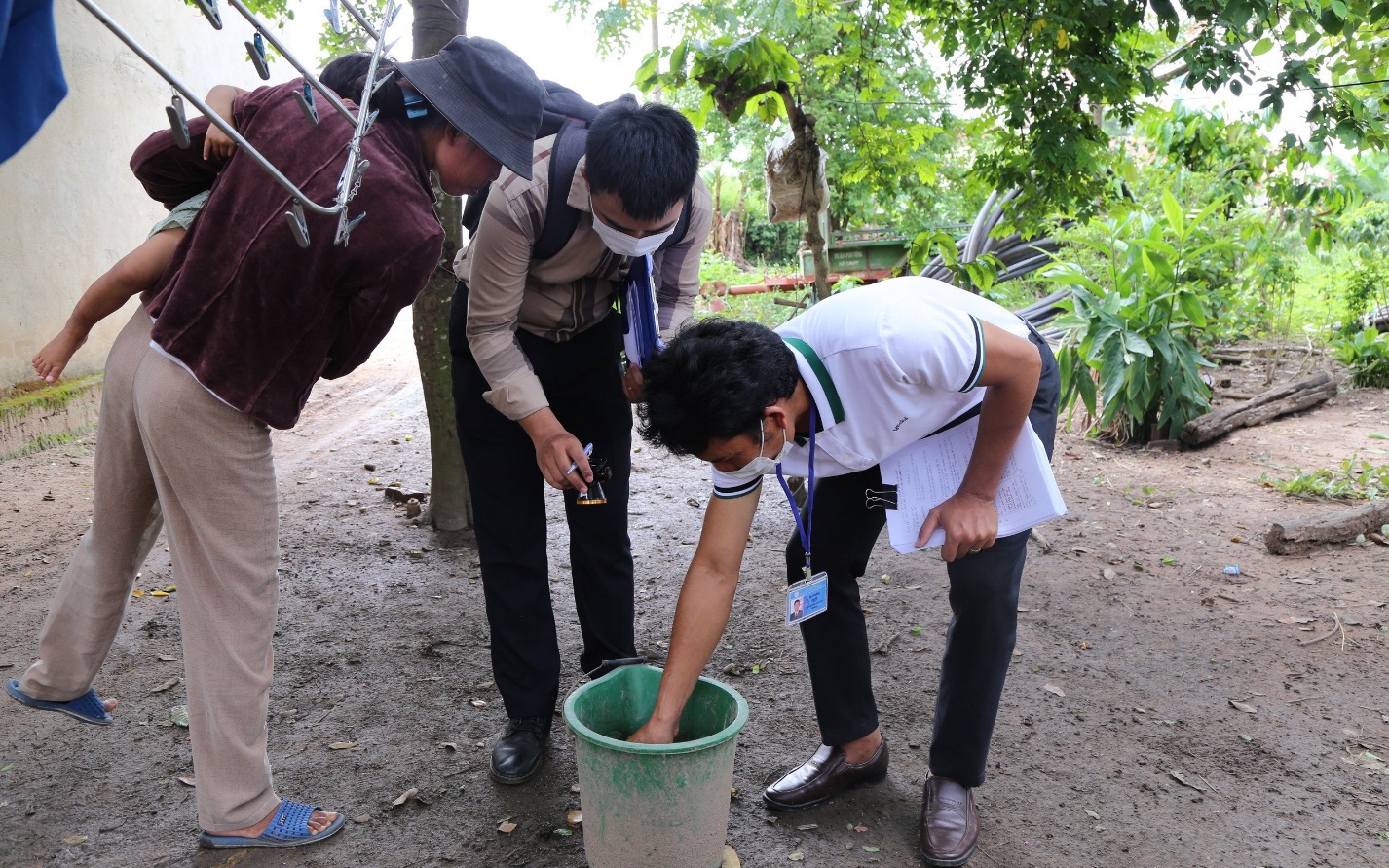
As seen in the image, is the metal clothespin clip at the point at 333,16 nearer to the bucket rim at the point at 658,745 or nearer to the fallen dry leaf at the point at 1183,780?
the bucket rim at the point at 658,745

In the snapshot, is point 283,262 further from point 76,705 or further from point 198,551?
point 76,705

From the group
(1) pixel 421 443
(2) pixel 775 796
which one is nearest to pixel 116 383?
(2) pixel 775 796

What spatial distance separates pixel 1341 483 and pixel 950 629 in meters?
3.89

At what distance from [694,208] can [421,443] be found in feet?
13.8

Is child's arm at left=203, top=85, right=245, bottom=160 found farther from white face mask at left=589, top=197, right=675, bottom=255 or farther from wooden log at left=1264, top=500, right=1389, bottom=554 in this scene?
wooden log at left=1264, top=500, right=1389, bottom=554

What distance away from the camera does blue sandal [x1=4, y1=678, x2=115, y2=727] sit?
2.23 metres

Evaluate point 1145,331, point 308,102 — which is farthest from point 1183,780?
point 1145,331

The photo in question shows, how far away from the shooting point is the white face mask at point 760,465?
6.41 ft

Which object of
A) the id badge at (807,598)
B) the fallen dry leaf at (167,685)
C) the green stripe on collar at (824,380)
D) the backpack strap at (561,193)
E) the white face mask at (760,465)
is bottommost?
the fallen dry leaf at (167,685)

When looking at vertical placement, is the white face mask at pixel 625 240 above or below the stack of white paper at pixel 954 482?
above

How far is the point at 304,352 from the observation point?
194cm

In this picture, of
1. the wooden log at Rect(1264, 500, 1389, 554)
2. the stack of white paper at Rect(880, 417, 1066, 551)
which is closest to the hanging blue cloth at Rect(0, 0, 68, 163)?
the stack of white paper at Rect(880, 417, 1066, 551)

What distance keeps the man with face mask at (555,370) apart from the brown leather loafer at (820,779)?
591 millimetres

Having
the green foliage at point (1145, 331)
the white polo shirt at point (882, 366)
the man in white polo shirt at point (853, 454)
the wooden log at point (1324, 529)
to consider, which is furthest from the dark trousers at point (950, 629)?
the green foliage at point (1145, 331)
